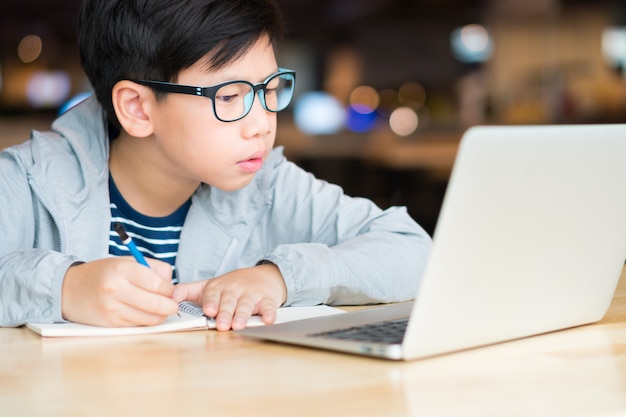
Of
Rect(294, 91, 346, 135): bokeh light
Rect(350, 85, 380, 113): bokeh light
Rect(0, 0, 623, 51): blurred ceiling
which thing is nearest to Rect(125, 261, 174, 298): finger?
Rect(0, 0, 623, 51): blurred ceiling

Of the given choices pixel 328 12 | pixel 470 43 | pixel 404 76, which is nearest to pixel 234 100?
pixel 328 12

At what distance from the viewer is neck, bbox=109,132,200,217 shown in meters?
1.45

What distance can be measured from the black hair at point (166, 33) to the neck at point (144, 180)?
3.4 inches

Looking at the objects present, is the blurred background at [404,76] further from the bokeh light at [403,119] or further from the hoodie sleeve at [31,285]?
the hoodie sleeve at [31,285]

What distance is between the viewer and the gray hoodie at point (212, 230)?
3.68 ft

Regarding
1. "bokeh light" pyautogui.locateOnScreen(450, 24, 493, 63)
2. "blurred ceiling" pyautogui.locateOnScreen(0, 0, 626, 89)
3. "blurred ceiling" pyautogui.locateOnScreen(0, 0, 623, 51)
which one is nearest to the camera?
"blurred ceiling" pyautogui.locateOnScreen(0, 0, 623, 51)

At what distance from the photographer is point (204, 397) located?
2.35 feet

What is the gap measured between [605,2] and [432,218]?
3872 mm

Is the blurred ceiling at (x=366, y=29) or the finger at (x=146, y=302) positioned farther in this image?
the blurred ceiling at (x=366, y=29)

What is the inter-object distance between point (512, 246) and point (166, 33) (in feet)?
2.16

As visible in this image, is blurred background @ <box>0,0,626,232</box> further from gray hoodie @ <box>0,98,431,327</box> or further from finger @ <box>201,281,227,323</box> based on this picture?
finger @ <box>201,281,227,323</box>

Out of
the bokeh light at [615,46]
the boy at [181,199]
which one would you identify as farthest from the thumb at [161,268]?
the bokeh light at [615,46]

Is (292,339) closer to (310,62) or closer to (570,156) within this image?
(570,156)

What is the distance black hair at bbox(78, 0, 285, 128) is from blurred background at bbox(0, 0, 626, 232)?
3.38 meters
